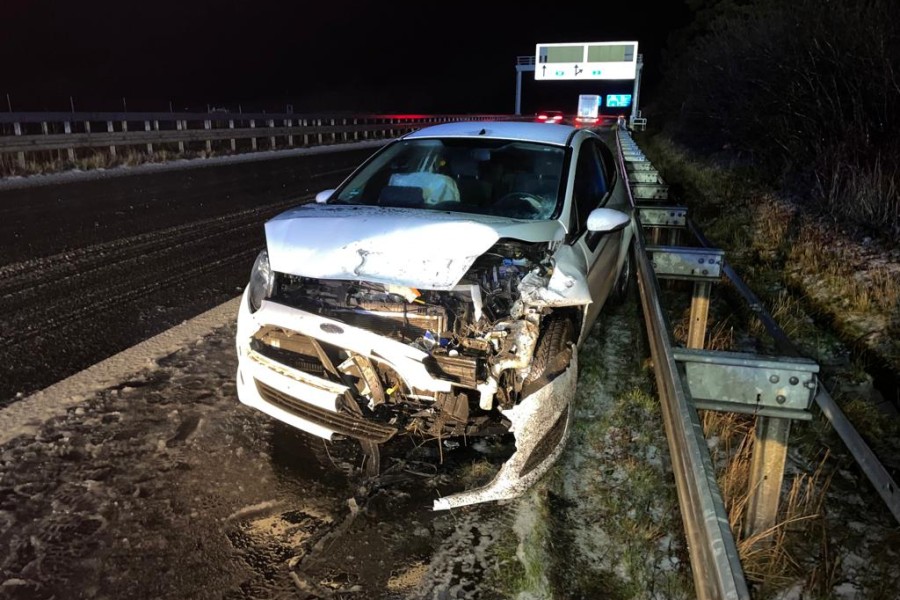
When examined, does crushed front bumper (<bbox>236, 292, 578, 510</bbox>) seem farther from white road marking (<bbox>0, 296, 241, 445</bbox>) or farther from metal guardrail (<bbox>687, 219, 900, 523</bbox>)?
white road marking (<bbox>0, 296, 241, 445</bbox>)

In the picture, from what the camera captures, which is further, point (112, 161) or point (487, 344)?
point (112, 161)

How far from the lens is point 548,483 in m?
3.26

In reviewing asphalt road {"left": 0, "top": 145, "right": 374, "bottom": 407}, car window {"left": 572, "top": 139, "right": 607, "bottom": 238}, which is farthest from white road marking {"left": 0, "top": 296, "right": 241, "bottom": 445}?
car window {"left": 572, "top": 139, "right": 607, "bottom": 238}

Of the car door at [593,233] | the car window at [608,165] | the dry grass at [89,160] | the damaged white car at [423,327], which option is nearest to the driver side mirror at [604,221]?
the damaged white car at [423,327]

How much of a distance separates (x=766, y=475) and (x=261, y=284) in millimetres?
2659

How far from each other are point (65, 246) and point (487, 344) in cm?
659

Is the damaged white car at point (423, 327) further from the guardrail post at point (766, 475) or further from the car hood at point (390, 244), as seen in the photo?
the guardrail post at point (766, 475)

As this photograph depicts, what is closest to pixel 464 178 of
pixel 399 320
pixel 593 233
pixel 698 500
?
pixel 593 233

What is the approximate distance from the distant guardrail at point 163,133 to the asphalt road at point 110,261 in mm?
3111

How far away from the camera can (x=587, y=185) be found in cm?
498

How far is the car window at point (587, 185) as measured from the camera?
446cm

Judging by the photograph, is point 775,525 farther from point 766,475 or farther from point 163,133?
point 163,133

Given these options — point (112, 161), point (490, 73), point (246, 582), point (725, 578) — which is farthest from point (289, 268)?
point (490, 73)

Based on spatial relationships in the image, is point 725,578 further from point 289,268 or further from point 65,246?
point 65,246
